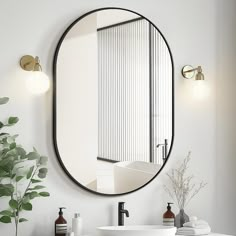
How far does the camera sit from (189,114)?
11.0 feet

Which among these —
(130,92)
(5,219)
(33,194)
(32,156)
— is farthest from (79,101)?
(5,219)

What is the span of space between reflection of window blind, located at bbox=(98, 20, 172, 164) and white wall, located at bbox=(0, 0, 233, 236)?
0.14 m

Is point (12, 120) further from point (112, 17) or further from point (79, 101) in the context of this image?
point (112, 17)

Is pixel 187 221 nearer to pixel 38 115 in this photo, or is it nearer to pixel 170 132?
pixel 170 132

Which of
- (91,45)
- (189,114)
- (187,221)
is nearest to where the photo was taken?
(91,45)

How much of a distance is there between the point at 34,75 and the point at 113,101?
0.51 metres

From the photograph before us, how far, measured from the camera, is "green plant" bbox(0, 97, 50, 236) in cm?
255

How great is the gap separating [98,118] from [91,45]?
41 centimetres

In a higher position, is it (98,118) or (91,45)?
(91,45)

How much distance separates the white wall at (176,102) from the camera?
9.08ft

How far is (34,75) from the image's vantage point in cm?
276

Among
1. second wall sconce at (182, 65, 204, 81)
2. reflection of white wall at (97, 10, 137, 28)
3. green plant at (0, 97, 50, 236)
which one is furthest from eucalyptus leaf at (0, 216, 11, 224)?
second wall sconce at (182, 65, 204, 81)

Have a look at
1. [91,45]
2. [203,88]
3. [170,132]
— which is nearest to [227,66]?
[203,88]

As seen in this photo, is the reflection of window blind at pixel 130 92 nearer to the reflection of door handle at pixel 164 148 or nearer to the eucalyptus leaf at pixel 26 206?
the reflection of door handle at pixel 164 148
